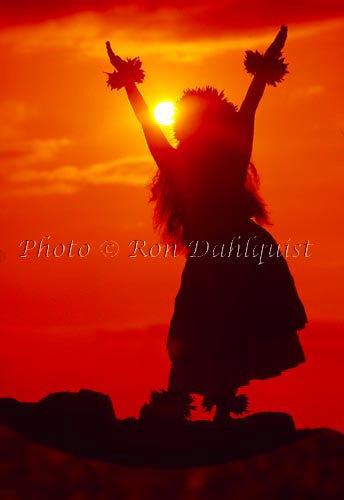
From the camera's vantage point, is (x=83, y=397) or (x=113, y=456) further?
(x=83, y=397)

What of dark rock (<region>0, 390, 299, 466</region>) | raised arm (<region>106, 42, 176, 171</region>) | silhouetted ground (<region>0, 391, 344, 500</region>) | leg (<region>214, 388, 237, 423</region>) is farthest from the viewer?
raised arm (<region>106, 42, 176, 171</region>)

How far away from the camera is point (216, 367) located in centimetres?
761

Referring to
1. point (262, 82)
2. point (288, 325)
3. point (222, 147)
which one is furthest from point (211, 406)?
point (262, 82)

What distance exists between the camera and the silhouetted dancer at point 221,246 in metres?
7.62

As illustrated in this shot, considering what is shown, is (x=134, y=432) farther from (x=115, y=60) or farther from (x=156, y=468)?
(x=115, y=60)

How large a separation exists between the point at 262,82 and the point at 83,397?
290cm

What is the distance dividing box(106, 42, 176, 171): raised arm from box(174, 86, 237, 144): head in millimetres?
211

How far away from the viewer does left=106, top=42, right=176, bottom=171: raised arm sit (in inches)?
314

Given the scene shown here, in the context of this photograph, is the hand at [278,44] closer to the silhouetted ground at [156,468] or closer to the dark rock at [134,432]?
the dark rock at [134,432]

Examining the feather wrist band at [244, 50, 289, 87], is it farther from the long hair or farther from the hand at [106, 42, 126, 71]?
the hand at [106, 42, 126, 71]

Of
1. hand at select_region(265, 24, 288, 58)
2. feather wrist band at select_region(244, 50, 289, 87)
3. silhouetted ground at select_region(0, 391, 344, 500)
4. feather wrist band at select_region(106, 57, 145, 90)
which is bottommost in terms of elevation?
silhouetted ground at select_region(0, 391, 344, 500)

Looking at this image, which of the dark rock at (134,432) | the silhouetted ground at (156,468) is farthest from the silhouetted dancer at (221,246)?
the silhouetted ground at (156,468)

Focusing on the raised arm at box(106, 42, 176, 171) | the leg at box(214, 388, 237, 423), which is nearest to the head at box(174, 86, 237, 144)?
the raised arm at box(106, 42, 176, 171)

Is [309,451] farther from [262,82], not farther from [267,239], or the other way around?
[262,82]
